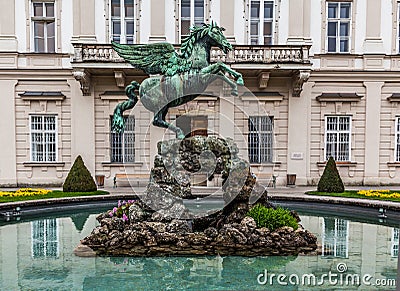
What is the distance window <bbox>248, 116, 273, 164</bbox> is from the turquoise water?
9755mm

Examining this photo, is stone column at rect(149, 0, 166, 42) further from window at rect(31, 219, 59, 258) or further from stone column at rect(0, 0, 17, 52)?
window at rect(31, 219, 59, 258)

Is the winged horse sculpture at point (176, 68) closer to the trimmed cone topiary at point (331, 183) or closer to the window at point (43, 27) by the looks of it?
the trimmed cone topiary at point (331, 183)

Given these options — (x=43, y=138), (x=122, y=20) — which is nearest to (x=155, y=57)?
(x=122, y=20)

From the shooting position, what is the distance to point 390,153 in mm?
16781

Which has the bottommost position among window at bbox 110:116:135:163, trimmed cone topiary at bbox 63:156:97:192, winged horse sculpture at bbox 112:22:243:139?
trimmed cone topiary at bbox 63:156:97:192

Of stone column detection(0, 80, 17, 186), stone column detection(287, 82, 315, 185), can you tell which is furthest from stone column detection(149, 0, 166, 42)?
stone column detection(287, 82, 315, 185)

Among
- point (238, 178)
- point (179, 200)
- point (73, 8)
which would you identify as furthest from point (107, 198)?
point (73, 8)

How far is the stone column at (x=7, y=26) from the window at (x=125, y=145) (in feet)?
20.0

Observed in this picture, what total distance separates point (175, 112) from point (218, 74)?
966 cm

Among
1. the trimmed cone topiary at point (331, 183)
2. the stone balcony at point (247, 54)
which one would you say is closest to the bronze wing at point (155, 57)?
the stone balcony at point (247, 54)

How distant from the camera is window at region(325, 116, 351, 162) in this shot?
55.0 ft

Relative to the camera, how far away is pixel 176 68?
733 cm

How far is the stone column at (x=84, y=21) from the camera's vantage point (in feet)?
52.4

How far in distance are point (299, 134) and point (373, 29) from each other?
6032 mm
